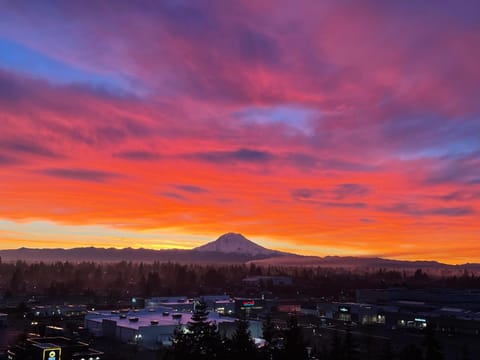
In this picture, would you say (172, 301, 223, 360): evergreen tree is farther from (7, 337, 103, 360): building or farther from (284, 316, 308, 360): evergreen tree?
(7, 337, 103, 360): building

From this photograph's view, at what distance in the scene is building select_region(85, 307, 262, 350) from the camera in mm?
58500

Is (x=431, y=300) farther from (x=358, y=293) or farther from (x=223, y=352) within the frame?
(x=223, y=352)

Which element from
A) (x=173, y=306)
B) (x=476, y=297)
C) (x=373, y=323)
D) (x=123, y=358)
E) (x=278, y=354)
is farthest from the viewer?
(x=476, y=297)

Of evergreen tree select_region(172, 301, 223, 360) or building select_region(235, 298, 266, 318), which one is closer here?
evergreen tree select_region(172, 301, 223, 360)

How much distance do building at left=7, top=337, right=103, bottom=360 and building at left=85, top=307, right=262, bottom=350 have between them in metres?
11.5

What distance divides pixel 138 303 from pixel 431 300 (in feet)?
203

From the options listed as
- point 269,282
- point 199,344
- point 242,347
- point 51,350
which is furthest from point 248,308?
point 269,282

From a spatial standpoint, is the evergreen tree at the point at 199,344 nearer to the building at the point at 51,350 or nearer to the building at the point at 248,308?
the building at the point at 51,350

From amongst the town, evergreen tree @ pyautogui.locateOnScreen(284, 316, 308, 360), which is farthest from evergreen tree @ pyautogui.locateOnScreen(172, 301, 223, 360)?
evergreen tree @ pyautogui.locateOnScreen(284, 316, 308, 360)

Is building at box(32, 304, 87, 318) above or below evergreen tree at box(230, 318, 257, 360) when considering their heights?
below

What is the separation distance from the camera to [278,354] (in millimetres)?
25266

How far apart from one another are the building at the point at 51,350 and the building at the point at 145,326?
11.5 meters

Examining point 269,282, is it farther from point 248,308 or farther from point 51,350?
point 51,350

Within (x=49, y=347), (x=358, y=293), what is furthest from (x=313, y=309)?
(x=49, y=347)
